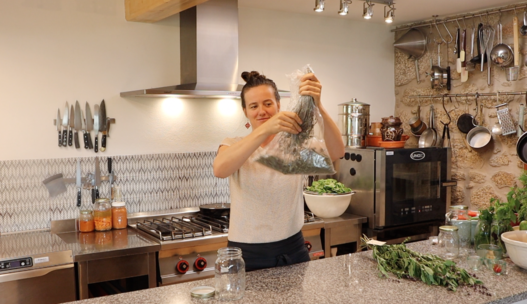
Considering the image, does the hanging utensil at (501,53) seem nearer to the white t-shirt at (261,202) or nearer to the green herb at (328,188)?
the green herb at (328,188)

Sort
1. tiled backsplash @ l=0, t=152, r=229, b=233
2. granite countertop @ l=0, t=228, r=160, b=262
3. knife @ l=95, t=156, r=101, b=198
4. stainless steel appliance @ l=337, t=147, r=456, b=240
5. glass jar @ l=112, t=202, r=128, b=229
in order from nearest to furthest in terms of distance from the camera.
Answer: granite countertop @ l=0, t=228, r=160, b=262 → tiled backsplash @ l=0, t=152, r=229, b=233 → glass jar @ l=112, t=202, r=128, b=229 → knife @ l=95, t=156, r=101, b=198 → stainless steel appliance @ l=337, t=147, r=456, b=240

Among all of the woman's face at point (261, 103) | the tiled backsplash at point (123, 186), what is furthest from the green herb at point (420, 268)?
the tiled backsplash at point (123, 186)

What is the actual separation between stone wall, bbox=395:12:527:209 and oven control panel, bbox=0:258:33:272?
121 inches

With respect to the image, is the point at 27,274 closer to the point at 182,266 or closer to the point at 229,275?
the point at 182,266

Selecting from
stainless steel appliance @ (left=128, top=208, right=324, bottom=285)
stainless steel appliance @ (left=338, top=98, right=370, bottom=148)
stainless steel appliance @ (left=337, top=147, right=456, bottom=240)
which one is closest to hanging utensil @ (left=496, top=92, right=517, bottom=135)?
stainless steel appliance @ (left=337, top=147, right=456, bottom=240)

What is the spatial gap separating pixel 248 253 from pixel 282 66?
2165 mm

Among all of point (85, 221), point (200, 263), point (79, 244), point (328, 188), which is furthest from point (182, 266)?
point (328, 188)

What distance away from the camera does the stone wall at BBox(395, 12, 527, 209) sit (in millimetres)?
3678

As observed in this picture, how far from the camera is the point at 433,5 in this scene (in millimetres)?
3676

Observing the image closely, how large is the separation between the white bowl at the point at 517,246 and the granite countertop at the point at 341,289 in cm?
5

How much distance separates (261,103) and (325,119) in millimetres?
256

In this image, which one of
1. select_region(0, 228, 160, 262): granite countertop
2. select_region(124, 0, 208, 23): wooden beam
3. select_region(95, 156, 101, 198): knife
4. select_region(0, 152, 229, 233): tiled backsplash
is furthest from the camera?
select_region(95, 156, 101, 198): knife

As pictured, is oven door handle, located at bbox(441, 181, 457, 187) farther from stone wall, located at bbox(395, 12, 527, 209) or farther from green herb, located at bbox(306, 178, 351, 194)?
green herb, located at bbox(306, 178, 351, 194)

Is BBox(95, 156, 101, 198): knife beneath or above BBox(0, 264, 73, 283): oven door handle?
above
